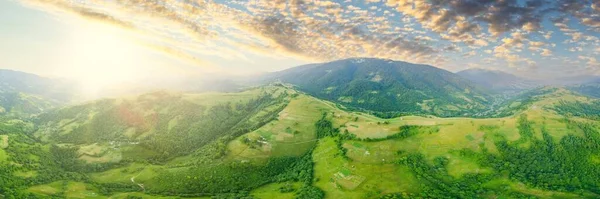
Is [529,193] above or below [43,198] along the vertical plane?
above

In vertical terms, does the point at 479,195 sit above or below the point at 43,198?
above

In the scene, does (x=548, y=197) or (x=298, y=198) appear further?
(x=298, y=198)

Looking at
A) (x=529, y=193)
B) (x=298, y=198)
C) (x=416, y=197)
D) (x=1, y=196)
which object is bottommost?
(x=1, y=196)

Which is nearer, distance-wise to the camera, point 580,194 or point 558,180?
point 580,194

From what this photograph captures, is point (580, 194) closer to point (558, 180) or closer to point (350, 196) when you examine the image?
point (558, 180)

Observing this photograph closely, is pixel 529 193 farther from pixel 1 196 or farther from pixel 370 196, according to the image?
pixel 1 196

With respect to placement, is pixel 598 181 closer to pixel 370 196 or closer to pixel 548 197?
pixel 548 197

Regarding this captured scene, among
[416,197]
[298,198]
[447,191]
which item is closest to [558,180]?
[447,191]

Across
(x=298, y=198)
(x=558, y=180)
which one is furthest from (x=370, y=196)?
(x=558, y=180)

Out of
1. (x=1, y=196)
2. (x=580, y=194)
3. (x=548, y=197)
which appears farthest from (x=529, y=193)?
(x=1, y=196)
